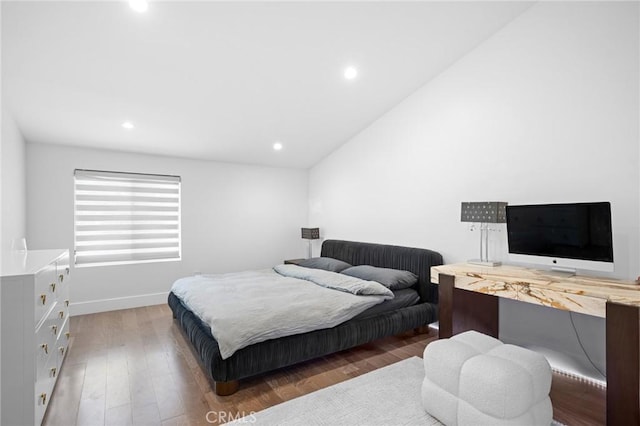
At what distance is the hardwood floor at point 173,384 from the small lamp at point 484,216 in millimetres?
1042

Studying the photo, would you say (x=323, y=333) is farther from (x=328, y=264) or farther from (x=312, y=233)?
(x=312, y=233)

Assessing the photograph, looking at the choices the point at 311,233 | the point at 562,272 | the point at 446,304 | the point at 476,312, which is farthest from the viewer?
the point at 311,233

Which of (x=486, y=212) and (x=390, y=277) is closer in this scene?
(x=486, y=212)

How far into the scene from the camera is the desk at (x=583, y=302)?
1.75m

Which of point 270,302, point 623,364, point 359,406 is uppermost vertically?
point 270,302

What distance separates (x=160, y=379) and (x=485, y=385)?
7.67 ft

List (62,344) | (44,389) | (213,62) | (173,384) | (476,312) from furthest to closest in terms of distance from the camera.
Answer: (476,312), (213,62), (62,344), (173,384), (44,389)

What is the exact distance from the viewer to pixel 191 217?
4.86m

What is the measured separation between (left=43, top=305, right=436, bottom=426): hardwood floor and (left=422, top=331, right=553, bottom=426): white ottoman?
A: 822mm

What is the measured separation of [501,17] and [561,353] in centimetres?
314

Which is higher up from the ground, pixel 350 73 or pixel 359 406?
pixel 350 73

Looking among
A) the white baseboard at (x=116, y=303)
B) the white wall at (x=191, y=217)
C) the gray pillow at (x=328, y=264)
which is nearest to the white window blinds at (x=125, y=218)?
the white wall at (x=191, y=217)

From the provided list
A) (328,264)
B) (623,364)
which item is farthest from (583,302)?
(328,264)

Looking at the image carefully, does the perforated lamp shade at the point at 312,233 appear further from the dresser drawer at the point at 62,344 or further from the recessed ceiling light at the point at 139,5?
the recessed ceiling light at the point at 139,5
